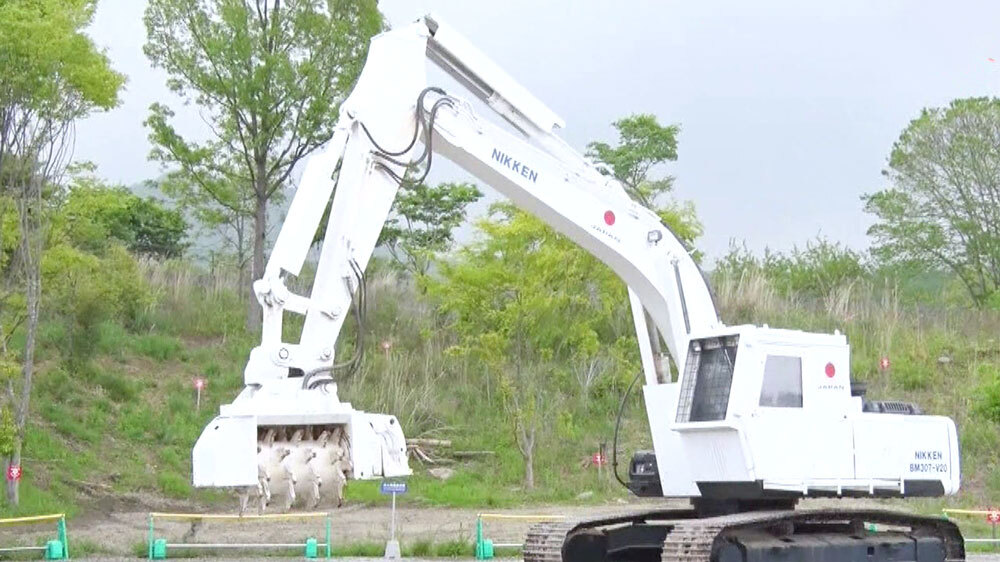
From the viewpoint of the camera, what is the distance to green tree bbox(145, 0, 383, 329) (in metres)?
34.6

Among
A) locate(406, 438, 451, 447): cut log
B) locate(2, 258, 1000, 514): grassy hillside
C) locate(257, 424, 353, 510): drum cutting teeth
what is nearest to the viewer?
locate(257, 424, 353, 510): drum cutting teeth

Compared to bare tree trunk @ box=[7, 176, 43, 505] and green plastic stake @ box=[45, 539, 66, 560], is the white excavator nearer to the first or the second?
green plastic stake @ box=[45, 539, 66, 560]

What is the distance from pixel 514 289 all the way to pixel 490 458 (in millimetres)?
3689

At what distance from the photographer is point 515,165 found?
1439 centimetres

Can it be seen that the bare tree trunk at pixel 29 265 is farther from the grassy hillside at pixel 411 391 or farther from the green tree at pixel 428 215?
the green tree at pixel 428 215

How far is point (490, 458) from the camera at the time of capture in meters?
30.9

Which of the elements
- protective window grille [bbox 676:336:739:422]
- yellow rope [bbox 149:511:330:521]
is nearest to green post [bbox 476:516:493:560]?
yellow rope [bbox 149:511:330:521]

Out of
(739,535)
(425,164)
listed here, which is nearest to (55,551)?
(425,164)

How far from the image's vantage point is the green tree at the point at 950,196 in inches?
1823

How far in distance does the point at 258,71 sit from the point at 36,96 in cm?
1067

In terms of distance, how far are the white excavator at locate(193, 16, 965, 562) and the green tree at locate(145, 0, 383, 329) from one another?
20852 mm

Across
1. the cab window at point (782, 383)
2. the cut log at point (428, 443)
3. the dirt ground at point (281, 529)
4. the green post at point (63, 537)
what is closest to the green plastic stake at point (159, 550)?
the dirt ground at point (281, 529)

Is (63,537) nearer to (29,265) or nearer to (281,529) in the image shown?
(281,529)

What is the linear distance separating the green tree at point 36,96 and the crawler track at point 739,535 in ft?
40.6
